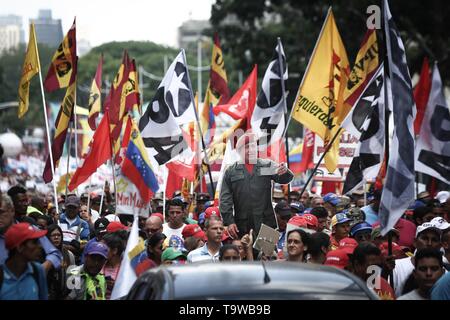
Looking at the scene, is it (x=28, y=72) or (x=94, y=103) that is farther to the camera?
(x=94, y=103)

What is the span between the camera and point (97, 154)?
52.0 feet

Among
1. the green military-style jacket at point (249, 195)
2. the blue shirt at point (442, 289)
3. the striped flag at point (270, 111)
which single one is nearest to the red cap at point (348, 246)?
the blue shirt at point (442, 289)

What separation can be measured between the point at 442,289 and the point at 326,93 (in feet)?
28.7

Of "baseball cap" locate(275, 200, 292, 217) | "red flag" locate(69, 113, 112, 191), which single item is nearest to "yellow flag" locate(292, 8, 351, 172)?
"red flag" locate(69, 113, 112, 191)

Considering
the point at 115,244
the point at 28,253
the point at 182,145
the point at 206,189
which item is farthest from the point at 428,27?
the point at 28,253

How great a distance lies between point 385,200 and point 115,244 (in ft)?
8.08

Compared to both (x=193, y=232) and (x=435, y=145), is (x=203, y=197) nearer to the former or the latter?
(x=435, y=145)

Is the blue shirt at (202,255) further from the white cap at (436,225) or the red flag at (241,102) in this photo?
the red flag at (241,102)

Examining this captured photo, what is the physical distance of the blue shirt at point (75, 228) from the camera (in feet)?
45.0

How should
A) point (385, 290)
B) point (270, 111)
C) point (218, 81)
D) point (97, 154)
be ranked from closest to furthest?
point (385, 290), point (97, 154), point (270, 111), point (218, 81)

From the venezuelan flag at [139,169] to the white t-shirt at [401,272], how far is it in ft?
9.92

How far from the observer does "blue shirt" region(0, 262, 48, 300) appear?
782 centimetres

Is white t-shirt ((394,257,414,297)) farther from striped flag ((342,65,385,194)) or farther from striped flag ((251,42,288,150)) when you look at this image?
striped flag ((251,42,288,150))

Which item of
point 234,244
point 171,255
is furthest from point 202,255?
point 234,244
